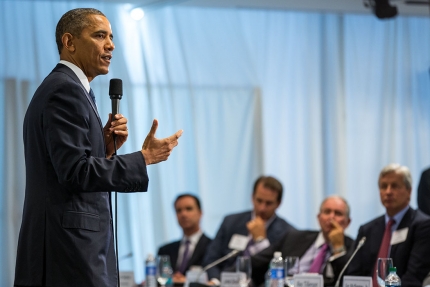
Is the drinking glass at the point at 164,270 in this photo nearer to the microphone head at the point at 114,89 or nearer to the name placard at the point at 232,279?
the name placard at the point at 232,279

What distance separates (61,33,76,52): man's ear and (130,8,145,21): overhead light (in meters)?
3.84

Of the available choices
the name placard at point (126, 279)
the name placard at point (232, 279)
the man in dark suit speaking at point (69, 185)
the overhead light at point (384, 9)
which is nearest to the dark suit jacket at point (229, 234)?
the name placard at point (126, 279)

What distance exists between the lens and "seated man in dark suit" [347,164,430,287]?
376 cm

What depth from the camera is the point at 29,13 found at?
Answer: 452cm

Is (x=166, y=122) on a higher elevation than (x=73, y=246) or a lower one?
higher

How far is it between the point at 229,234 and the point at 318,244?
1.02 m

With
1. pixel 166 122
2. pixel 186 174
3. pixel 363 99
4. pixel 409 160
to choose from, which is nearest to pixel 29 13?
pixel 166 122

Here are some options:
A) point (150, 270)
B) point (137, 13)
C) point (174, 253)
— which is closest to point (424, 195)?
point (150, 270)

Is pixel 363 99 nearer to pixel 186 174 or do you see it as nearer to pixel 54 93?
pixel 186 174

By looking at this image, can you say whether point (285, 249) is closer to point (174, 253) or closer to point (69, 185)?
point (174, 253)

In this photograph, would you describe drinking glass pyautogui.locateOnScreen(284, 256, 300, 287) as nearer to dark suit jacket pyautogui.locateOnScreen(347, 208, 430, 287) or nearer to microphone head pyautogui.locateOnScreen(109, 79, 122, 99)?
dark suit jacket pyautogui.locateOnScreen(347, 208, 430, 287)

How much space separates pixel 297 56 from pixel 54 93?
193 inches

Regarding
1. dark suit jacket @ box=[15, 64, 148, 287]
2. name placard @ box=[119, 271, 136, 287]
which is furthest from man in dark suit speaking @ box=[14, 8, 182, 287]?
name placard @ box=[119, 271, 136, 287]

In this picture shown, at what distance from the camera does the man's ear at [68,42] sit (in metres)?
2.22
